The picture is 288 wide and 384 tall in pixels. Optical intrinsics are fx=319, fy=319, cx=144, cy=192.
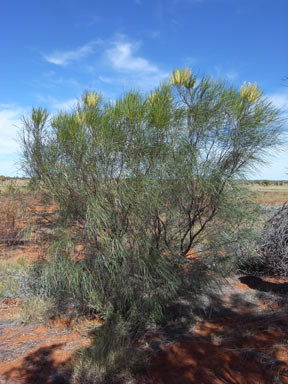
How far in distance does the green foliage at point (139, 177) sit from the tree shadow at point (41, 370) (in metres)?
0.81

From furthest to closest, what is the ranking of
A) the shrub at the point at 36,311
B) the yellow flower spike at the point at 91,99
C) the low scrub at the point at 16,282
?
the low scrub at the point at 16,282 → the shrub at the point at 36,311 → the yellow flower spike at the point at 91,99

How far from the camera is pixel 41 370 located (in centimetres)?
358

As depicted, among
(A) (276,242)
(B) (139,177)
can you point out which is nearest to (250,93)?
(B) (139,177)

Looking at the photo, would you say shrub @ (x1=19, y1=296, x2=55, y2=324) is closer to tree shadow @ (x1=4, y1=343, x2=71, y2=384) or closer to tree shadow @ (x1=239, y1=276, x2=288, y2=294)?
tree shadow @ (x1=4, y1=343, x2=71, y2=384)

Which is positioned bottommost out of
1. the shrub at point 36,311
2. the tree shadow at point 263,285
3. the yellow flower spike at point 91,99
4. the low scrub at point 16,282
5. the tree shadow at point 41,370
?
the tree shadow at point 263,285

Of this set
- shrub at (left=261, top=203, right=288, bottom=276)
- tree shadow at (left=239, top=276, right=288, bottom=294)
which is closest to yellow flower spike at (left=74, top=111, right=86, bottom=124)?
shrub at (left=261, top=203, right=288, bottom=276)

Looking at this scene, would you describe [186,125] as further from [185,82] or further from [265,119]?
[265,119]

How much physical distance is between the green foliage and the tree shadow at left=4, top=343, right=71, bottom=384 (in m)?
0.81

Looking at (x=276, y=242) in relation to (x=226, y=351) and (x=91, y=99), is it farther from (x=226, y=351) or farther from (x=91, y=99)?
(x=91, y=99)

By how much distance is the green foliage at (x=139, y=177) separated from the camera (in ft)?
12.6

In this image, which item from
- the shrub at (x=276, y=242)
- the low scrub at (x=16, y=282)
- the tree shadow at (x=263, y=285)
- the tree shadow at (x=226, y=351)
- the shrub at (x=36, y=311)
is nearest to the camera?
the tree shadow at (x=226, y=351)

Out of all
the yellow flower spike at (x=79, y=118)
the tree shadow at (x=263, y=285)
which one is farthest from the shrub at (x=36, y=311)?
the tree shadow at (x=263, y=285)

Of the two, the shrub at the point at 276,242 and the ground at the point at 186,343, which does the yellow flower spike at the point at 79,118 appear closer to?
the ground at the point at 186,343

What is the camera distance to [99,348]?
11.7 feet
